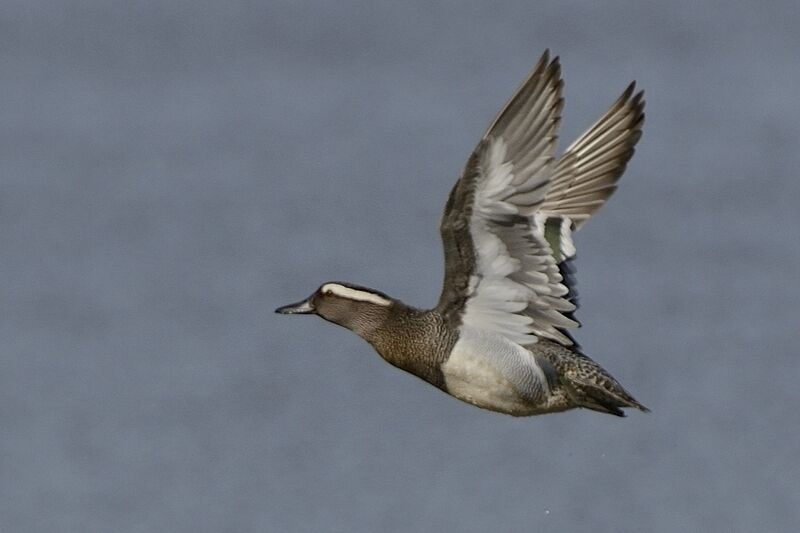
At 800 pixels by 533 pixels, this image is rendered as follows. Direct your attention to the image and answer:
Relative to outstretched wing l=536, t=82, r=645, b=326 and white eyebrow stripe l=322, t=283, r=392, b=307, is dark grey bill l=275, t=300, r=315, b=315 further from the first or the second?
outstretched wing l=536, t=82, r=645, b=326

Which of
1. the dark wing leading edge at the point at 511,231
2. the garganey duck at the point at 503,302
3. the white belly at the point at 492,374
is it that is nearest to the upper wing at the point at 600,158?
the garganey duck at the point at 503,302

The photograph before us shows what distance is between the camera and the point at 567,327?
729cm

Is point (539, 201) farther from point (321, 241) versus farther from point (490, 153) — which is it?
point (321, 241)

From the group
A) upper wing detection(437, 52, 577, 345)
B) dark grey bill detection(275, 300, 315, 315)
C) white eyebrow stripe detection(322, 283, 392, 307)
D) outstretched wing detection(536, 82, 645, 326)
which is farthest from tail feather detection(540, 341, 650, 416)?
dark grey bill detection(275, 300, 315, 315)

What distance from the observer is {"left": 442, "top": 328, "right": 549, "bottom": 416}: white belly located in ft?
23.7

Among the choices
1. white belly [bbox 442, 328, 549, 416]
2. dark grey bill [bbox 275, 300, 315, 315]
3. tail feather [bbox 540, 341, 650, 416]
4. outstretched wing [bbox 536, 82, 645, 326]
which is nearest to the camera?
white belly [bbox 442, 328, 549, 416]

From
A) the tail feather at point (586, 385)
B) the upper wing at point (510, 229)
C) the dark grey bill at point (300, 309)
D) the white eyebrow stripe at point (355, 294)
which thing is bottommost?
the dark grey bill at point (300, 309)

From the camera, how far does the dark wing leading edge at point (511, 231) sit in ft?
22.3

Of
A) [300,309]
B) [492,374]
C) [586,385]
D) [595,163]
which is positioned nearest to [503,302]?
[492,374]

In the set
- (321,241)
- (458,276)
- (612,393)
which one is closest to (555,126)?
(458,276)

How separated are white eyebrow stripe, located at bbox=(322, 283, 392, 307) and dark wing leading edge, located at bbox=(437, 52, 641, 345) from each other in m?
0.37

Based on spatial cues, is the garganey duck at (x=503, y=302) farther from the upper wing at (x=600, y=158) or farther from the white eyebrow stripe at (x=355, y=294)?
the upper wing at (x=600, y=158)

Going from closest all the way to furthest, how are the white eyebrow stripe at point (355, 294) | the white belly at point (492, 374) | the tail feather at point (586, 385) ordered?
the white belly at point (492, 374) → the tail feather at point (586, 385) → the white eyebrow stripe at point (355, 294)

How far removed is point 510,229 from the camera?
6.96 m
